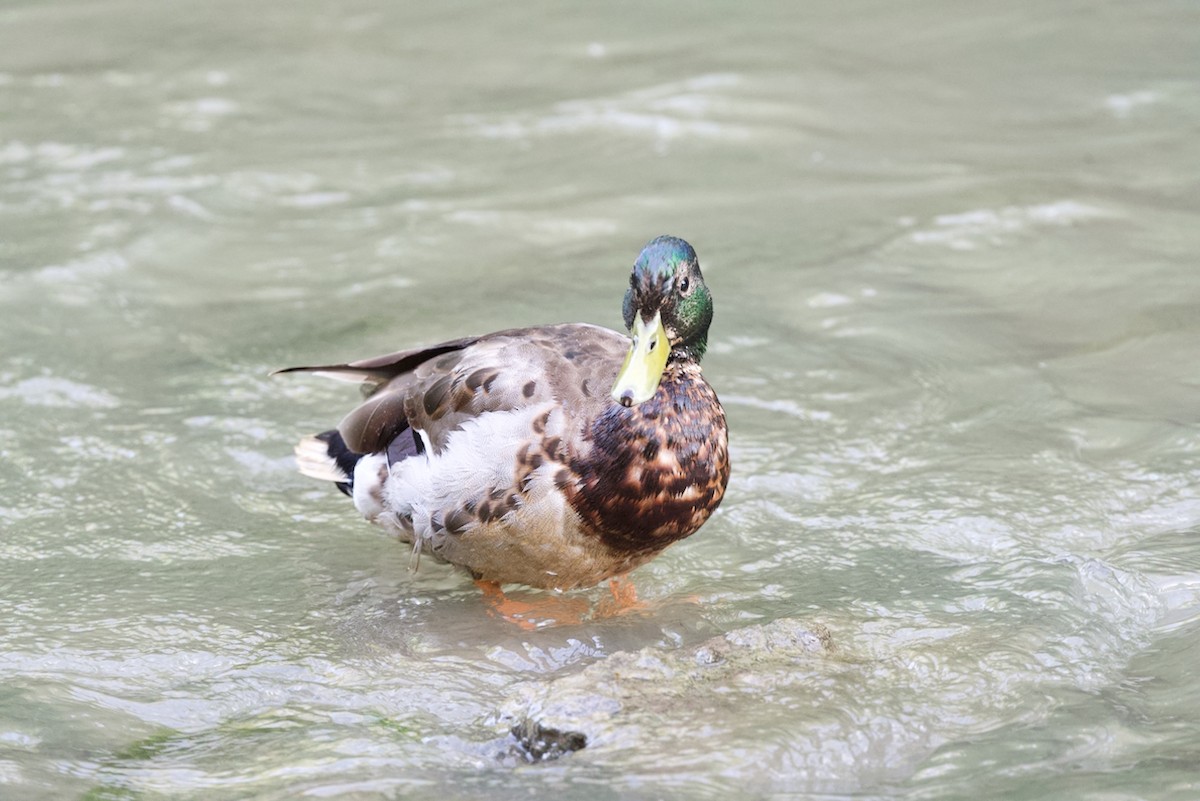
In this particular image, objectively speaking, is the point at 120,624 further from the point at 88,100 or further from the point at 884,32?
the point at 884,32

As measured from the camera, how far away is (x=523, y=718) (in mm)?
3453

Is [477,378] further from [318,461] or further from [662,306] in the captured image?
[318,461]

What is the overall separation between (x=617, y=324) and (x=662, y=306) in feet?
7.39

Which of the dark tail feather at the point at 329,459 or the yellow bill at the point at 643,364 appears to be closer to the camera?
the yellow bill at the point at 643,364

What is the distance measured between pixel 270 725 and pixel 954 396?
3082 millimetres

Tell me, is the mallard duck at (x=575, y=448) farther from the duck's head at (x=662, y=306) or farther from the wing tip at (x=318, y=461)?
the wing tip at (x=318, y=461)

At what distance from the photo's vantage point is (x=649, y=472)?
13.5 feet

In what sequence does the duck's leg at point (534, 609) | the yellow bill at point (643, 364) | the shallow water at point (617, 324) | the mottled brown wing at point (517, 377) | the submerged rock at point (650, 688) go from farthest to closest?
the duck's leg at point (534, 609) < the mottled brown wing at point (517, 377) < the yellow bill at point (643, 364) < the shallow water at point (617, 324) < the submerged rock at point (650, 688)

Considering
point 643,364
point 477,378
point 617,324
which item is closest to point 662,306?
point 643,364

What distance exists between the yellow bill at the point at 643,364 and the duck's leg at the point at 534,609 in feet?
2.62

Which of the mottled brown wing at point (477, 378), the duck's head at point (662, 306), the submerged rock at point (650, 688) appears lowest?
the submerged rock at point (650, 688)

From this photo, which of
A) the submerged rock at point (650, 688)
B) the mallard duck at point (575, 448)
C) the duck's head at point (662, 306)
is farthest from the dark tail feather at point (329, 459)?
the submerged rock at point (650, 688)

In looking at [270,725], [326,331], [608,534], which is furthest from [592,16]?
[270,725]

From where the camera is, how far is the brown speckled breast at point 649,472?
4098mm
